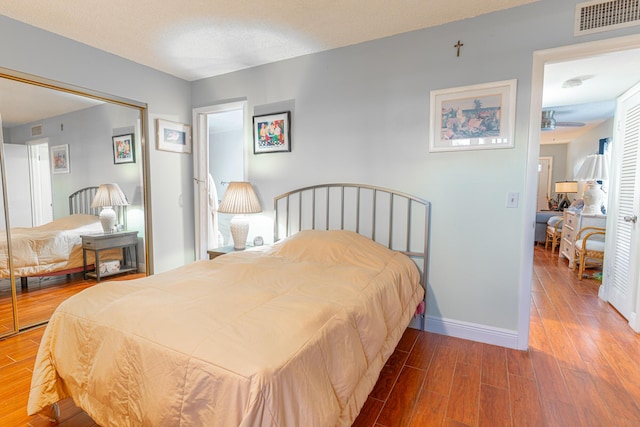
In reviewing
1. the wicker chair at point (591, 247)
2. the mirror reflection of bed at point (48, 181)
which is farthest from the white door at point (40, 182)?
the wicker chair at point (591, 247)

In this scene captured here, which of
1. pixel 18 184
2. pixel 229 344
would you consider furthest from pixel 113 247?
pixel 229 344

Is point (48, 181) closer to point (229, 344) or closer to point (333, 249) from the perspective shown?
point (333, 249)

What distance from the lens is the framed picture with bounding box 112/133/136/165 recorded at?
301cm

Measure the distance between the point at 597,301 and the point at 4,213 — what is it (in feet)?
17.6

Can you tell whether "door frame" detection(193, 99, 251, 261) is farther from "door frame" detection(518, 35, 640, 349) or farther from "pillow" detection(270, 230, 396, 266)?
"door frame" detection(518, 35, 640, 349)

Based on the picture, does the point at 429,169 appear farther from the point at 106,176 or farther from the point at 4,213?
the point at 4,213

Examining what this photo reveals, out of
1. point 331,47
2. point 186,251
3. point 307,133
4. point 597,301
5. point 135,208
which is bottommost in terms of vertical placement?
point 597,301

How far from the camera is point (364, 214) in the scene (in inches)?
108

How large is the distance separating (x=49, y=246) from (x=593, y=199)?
6.35 metres

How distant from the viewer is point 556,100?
13.3 feet

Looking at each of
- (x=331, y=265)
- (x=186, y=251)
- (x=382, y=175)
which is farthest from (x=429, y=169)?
(x=186, y=251)

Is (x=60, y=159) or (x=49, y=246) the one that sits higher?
(x=60, y=159)

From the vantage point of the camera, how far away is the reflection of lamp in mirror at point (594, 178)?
14.2 feet

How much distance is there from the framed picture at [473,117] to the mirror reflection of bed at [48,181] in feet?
9.45
